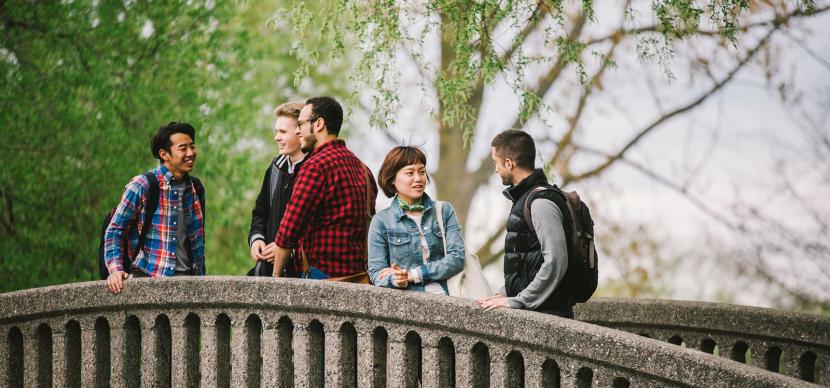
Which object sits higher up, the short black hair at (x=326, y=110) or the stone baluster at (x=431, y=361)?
the short black hair at (x=326, y=110)

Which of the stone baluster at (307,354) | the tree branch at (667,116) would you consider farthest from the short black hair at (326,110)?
the tree branch at (667,116)

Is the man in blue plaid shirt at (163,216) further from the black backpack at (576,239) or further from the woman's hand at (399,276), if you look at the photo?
the black backpack at (576,239)

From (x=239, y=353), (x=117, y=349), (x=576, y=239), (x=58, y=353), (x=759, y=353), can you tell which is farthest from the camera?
(x=759, y=353)

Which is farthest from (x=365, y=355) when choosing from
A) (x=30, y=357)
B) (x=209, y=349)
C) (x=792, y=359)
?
(x=792, y=359)

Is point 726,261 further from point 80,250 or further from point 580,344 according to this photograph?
point 580,344

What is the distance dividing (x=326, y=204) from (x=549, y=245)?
1435 millimetres

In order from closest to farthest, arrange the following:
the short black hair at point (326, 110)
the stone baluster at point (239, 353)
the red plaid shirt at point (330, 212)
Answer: the red plaid shirt at point (330, 212) < the short black hair at point (326, 110) < the stone baluster at point (239, 353)

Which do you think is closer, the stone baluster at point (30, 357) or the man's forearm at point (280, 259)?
the man's forearm at point (280, 259)

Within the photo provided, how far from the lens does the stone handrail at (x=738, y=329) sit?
6691mm

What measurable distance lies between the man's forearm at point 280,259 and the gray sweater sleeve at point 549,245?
4.99ft

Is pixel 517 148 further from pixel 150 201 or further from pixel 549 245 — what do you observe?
pixel 150 201

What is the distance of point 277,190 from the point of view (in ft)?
20.8

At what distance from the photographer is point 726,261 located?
49.7ft

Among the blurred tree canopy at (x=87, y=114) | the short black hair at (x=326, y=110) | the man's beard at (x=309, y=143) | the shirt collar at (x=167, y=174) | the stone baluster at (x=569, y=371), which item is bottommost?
the stone baluster at (x=569, y=371)
